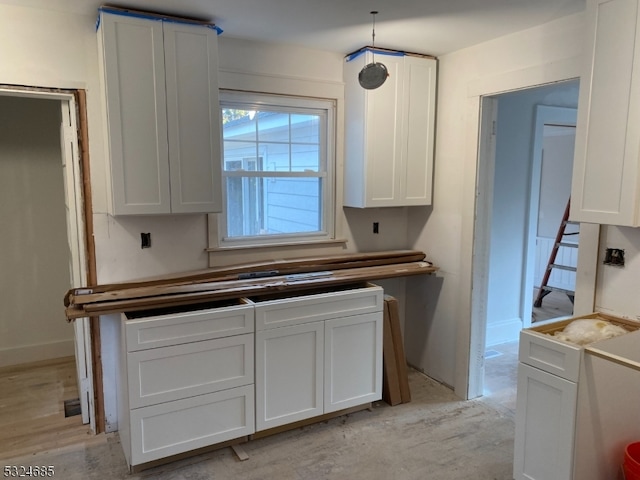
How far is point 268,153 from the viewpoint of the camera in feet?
11.1

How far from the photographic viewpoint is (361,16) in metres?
2.64

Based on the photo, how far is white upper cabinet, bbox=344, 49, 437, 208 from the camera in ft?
10.9

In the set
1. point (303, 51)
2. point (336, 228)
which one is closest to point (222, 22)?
point (303, 51)

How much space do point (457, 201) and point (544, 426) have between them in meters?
1.67

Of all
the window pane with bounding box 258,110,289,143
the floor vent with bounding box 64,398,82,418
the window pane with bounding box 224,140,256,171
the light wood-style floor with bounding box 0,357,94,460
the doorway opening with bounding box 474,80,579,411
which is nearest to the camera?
the light wood-style floor with bounding box 0,357,94,460

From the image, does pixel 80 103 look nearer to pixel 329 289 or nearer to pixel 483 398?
pixel 329 289

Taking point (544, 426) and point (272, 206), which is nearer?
point (544, 426)

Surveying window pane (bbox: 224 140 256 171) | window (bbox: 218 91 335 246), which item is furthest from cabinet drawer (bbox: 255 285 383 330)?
window pane (bbox: 224 140 256 171)

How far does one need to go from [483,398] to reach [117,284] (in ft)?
8.65

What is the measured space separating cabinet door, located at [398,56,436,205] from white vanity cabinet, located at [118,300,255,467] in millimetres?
1586

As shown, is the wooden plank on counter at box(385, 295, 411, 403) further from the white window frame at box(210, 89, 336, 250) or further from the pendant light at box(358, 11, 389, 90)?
the pendant light at box(358, 11, 389, 90)

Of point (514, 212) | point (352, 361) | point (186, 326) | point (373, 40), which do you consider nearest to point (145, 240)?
point (186, 326)

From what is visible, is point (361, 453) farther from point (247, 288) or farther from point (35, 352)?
point (35, 352)

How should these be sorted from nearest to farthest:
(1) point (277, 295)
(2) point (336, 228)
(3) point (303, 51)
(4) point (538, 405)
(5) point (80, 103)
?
(4) point (538, 405), (5) point (80, 103), (1) point (277, 295), (3) point (303, 51), (2) point (336, 228)
